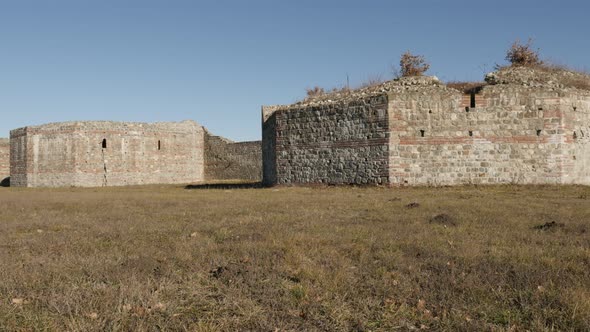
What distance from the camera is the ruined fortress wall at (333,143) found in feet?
55.3

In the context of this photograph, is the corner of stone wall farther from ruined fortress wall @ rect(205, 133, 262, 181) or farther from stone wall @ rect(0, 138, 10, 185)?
stone wall @ rect(0, 138, 10, 185)

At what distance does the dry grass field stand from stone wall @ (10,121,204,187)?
77.0 ft

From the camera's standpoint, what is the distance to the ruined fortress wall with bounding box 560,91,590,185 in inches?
634

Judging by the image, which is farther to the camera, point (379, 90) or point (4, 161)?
point (4, 161)

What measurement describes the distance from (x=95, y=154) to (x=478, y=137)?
2410cm

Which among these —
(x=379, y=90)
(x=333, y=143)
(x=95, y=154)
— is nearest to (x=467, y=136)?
(x=379, y=90)

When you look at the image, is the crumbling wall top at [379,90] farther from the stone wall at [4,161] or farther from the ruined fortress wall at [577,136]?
the stone wall at [4,161]

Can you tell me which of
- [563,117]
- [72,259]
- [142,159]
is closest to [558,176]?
[563,117]

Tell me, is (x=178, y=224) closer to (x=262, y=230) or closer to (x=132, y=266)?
(x=262, y=230)

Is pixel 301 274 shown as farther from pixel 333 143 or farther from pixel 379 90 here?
pixel 379 90

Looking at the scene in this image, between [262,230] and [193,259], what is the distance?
6.86 feet

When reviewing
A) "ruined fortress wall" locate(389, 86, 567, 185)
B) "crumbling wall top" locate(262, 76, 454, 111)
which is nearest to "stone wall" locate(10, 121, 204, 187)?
"crumbling wall top" locate(262, 76, 454, 111)

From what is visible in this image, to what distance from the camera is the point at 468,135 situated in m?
16.3

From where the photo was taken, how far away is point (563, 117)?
16.0 metres
